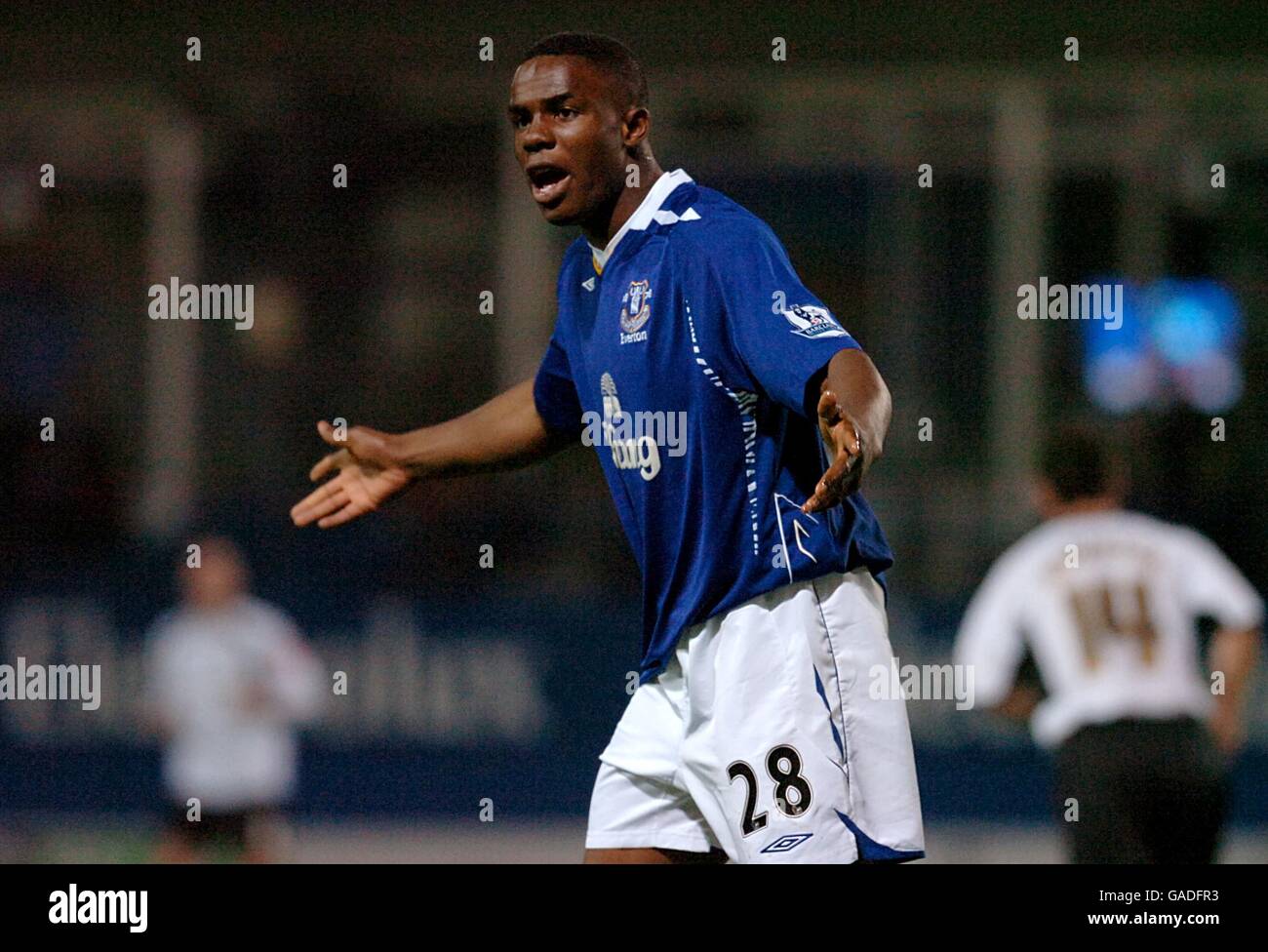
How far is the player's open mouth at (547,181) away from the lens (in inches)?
153

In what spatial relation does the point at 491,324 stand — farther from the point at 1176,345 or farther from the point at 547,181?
the point at 547,181

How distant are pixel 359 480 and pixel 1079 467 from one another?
2.35 m

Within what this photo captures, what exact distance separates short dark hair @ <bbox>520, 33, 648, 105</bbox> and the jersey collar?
177 mm

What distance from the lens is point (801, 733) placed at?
3.60 meters

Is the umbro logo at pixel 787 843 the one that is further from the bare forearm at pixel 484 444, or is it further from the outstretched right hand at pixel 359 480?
the outstretched right hand at pixel 359 480

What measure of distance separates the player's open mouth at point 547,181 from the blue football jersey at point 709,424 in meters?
0.16

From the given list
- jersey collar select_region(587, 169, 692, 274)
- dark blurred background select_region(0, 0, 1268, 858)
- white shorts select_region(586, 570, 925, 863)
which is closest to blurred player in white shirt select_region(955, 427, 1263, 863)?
white shorts select_region(586, 570, 925, 863)

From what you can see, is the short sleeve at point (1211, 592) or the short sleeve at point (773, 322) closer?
the short sleeve at point (773, 322)

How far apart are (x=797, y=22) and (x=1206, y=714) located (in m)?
5.85

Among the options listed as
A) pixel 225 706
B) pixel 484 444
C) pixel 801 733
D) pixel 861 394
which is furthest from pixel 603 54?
pixel 225 706

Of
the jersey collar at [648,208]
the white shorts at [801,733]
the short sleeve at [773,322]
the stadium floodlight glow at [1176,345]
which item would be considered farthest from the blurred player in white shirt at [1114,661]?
the stadium floodlight glow at [1176,345]

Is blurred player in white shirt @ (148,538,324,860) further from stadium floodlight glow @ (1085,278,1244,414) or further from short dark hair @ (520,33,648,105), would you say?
short dark hair @ (520,33,648,105)

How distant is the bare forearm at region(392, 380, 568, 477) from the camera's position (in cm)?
442
